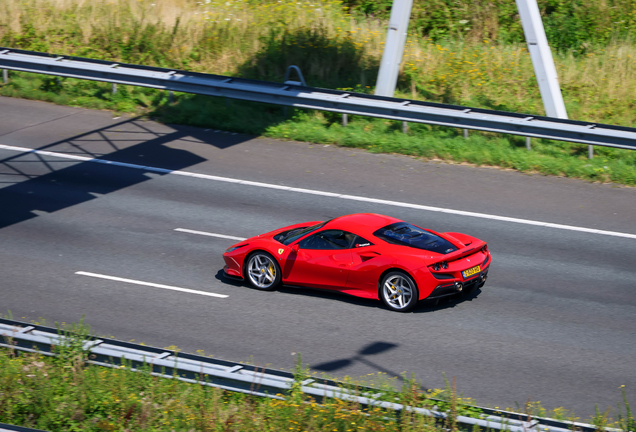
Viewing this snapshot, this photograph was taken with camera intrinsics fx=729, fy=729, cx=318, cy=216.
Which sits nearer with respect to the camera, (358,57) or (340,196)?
(340,196)

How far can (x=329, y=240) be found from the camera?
1096 cm

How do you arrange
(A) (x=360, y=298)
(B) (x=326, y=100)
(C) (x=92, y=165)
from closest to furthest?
1. (A) (x=360, y=298)
2. (C) (x=92, y=165)
3. (B) (x=326, y=100)

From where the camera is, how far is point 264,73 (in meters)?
22.2

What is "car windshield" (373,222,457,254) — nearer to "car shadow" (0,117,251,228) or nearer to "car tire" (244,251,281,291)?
"car tire" (244,251,281,291)

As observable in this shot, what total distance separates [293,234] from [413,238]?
2.01 meters

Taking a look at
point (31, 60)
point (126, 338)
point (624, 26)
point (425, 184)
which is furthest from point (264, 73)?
point (126, 338)

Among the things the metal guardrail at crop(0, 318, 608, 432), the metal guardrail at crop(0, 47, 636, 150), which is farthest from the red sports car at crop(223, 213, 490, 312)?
the metal guardrail at crop(0, 47, 636, 150)

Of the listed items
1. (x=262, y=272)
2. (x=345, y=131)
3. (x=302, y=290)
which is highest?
(x=345, y=131)

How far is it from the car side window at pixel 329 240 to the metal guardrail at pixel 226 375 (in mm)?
3008

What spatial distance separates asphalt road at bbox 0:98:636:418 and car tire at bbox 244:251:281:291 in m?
0.20

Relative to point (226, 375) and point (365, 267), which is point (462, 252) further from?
point (226, 375)

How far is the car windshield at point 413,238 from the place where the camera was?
10367 millimetres

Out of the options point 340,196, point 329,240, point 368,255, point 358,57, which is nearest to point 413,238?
point 368,255

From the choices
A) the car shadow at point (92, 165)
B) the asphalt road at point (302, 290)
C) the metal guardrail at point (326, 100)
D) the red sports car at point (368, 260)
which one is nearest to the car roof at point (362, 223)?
the red sports car at point (368, 260)
